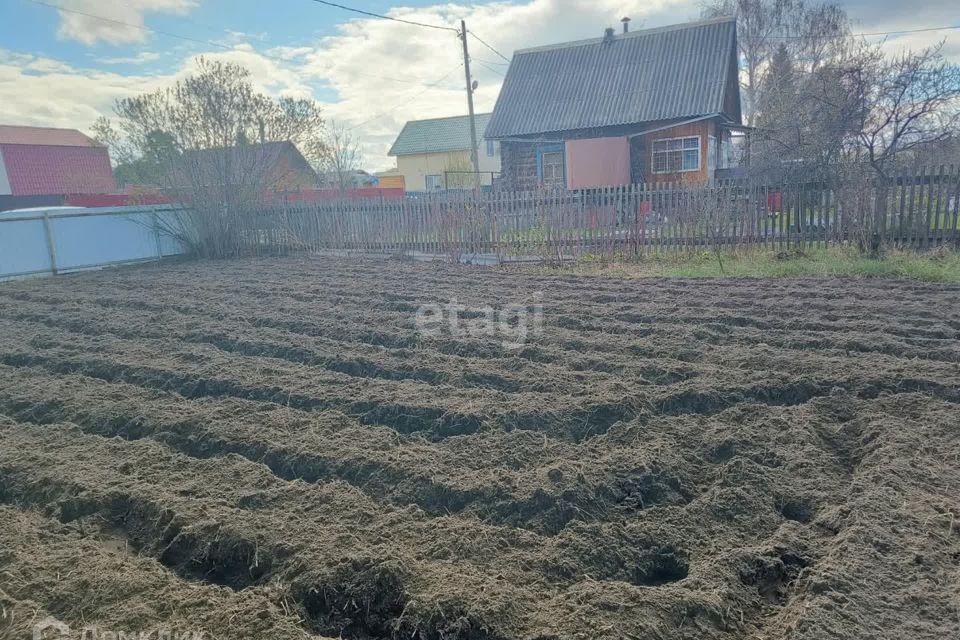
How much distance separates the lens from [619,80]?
21.6 metres

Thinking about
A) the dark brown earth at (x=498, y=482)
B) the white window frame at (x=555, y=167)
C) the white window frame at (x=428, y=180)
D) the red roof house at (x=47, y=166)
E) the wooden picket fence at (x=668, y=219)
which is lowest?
the dark brown earth at (x=498, y=482)

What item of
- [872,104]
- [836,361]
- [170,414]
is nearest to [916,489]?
[836,361]

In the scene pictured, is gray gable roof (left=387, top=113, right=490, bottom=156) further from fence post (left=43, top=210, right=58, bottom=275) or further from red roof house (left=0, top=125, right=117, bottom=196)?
fence post (left=43, top=210, right=58, bottom=275)

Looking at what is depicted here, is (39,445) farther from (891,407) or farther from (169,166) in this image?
(169,166)

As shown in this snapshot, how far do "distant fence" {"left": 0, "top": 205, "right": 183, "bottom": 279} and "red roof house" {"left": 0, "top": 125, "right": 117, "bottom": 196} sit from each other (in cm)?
1993

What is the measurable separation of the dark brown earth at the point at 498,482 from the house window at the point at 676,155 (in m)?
14.5

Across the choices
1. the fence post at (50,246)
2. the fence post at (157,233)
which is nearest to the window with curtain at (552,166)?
the fence post at (157,233)

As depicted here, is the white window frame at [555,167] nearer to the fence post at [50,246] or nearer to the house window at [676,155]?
the house window at [676,155]

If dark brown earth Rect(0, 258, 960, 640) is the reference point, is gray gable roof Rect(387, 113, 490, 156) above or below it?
above

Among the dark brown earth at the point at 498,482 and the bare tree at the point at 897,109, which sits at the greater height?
the bare tree at the point at 897,109

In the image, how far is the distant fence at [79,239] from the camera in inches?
497

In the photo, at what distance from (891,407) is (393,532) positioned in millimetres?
3271

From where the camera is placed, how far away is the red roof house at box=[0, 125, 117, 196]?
31.9 metres

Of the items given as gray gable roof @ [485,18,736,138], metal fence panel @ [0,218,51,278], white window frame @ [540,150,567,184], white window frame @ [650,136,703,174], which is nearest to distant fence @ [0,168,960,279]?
metal fence panel @ [0,218,51,278]
